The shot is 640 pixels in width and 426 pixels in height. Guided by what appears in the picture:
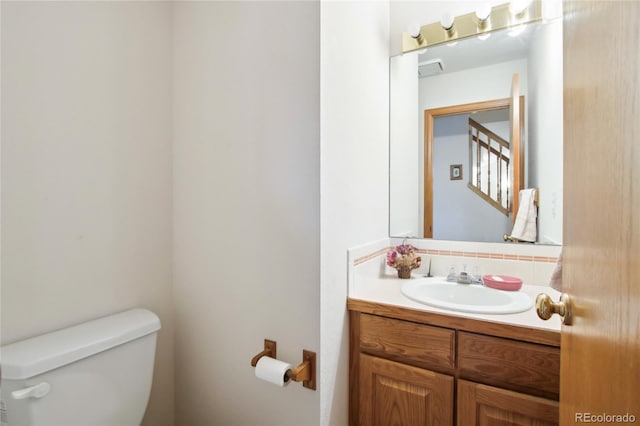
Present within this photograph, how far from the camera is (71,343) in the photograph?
2.73 ft

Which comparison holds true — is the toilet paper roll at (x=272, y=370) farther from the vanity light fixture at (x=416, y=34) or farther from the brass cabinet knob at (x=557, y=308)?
the vanity light fixture at (x=416, y=34)

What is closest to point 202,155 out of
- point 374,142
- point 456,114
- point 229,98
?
point 229,98

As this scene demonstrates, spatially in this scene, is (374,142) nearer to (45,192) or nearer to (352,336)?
(352,336)

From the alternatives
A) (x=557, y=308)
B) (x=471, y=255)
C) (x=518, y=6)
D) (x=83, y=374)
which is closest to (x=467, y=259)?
(x=471, y=255)

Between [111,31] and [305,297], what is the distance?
3.98ft

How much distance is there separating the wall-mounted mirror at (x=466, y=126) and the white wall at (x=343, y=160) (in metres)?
0.24

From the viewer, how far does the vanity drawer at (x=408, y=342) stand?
99 cm

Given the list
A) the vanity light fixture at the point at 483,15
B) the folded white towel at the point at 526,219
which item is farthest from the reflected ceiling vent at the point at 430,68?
the folded white towel at the point at 526,219

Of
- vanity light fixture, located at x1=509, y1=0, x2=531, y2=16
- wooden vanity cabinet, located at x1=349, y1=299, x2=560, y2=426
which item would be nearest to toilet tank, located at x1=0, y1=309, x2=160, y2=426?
wooden vanity cabinet, located at x1=349, y1=299, x2=560, y2=426

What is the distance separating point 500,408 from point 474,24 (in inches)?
68.1

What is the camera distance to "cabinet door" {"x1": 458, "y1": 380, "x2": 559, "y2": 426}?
86cm

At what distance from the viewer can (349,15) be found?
116 centimetres

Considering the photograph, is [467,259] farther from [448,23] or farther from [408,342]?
[448,23]

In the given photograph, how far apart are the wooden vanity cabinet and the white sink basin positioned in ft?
0.29
